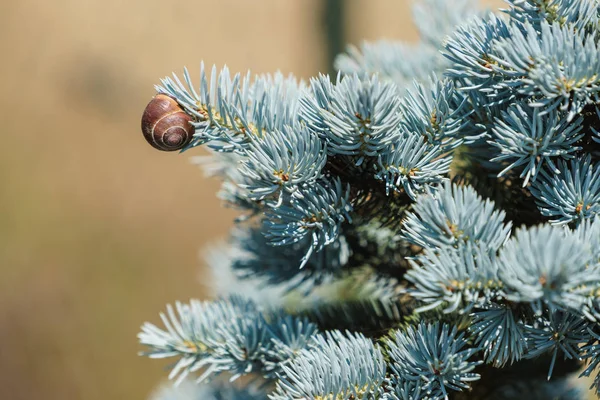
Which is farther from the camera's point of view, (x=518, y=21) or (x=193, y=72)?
(x=193, y=72)

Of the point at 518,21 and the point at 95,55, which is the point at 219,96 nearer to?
the point at 518,21

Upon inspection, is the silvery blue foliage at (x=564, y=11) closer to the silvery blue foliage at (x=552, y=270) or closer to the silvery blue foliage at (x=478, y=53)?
the silvery blue foliage at (x=478, y=53)

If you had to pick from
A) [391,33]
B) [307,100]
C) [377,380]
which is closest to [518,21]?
[307,100]

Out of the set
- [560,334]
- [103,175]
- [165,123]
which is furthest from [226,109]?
[103,175]

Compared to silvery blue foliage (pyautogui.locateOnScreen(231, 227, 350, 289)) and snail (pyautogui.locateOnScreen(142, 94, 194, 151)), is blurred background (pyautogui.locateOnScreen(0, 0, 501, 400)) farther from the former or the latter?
snail (pyautogui.locateOnScreen(142, 94, 194, 151))

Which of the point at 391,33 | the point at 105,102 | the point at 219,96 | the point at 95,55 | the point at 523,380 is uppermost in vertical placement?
the point at 95,55

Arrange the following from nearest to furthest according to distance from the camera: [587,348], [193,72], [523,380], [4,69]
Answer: [587,348] → [523,380] → [4,69] → [193,72]

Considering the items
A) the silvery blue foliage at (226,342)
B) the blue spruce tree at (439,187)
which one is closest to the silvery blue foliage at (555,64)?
the blue spruce tree at (439,187)
